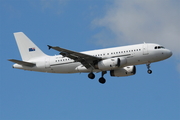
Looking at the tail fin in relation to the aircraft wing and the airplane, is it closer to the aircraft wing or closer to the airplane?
the airplane

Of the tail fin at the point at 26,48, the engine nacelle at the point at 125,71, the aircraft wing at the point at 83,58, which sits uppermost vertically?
the tail fin at the point at 26,48

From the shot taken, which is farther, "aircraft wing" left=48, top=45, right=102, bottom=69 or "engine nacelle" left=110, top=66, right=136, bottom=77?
"engine nacelle" left=110, top=66, right=136, bottom=77

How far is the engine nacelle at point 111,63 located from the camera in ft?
172

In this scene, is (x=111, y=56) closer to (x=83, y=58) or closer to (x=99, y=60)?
(x=99, y=60)

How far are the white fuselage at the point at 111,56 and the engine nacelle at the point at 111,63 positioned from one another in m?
0.74

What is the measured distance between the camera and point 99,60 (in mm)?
54094

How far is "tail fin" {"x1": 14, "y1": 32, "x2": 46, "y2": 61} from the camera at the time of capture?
59.1 meters

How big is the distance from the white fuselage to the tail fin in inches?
66.9

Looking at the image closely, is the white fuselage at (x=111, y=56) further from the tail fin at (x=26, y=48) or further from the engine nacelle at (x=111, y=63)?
the tail fin at (x=26, y=48)

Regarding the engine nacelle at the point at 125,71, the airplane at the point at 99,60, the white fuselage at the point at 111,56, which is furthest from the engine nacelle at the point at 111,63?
the engine nacelle at the point at 125,71

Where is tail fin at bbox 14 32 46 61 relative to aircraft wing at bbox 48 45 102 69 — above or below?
above

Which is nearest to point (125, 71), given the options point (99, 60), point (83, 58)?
point (99, 60)

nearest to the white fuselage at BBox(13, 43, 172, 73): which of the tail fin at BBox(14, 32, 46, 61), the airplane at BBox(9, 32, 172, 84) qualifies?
the airplane at BBox(9, 32, 172, 84)

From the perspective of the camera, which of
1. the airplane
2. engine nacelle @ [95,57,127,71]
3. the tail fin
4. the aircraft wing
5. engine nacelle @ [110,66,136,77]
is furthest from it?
the tail fin
